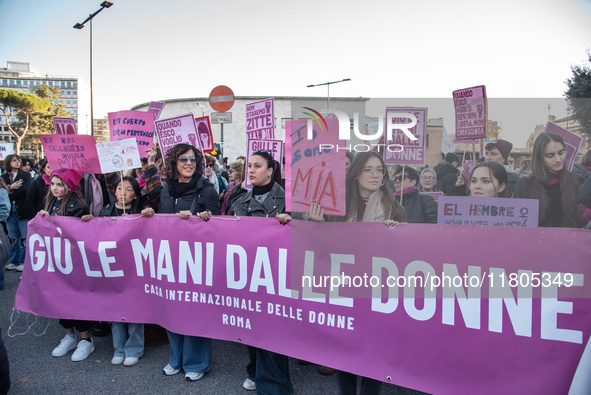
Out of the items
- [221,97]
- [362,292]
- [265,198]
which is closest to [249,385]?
[362,292]

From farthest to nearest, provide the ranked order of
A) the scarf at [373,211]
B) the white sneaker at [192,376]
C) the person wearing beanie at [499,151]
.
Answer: the person wearing beanie at [499,151]
the white sneaker at [192,376]
the scarf at [373,211]

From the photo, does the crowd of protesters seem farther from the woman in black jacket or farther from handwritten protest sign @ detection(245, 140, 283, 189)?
the woman in black jacket

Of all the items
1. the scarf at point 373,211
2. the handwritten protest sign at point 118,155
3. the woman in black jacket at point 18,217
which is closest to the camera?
the scarf at point 373,211

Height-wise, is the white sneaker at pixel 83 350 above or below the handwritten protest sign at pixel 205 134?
below

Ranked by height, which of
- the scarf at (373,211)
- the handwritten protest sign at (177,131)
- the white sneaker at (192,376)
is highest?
the handwritten protest sign at (177,131)

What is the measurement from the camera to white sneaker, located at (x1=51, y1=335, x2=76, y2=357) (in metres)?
3.82

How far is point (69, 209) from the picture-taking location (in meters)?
4.01

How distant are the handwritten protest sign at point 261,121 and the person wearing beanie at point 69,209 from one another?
245cm

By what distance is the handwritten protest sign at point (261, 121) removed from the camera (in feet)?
19.0

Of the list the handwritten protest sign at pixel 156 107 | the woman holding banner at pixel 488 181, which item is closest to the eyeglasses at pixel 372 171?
the woman holding banner at pixel 488 181

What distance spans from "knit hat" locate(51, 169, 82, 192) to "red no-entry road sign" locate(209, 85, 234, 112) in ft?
12.3

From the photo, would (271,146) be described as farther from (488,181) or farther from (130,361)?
(130,361)

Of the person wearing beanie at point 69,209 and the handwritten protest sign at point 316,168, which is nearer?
the handwritten protest sign at point 316,168

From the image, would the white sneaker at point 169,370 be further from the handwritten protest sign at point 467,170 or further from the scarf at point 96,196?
the handwritten protest sign at point 467,170
